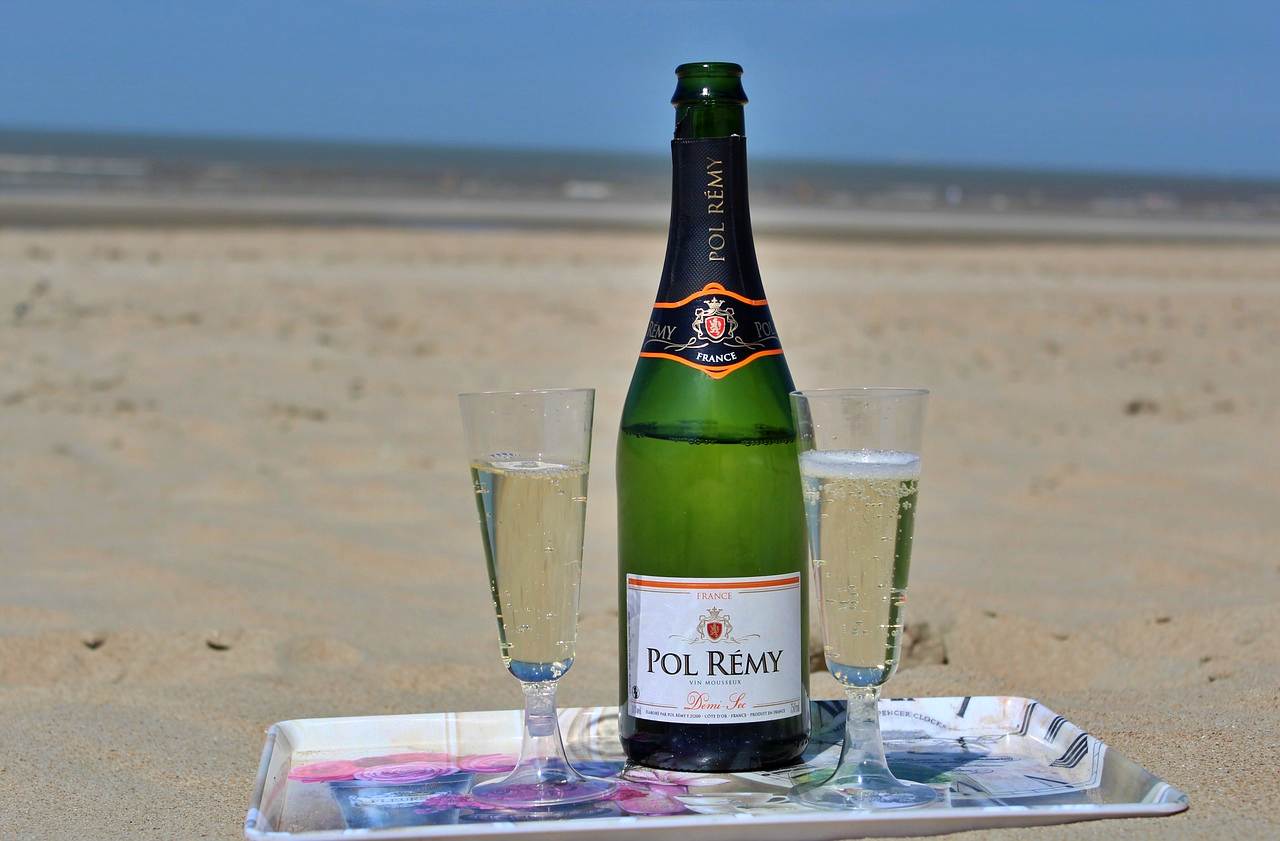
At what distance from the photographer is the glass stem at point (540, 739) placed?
210 centimetres

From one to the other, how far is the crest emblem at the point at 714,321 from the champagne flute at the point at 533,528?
1.15 feet

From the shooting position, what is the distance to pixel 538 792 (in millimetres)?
2059

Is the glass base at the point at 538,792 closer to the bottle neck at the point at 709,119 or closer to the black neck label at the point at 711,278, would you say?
the black neck label at the point at 711,278

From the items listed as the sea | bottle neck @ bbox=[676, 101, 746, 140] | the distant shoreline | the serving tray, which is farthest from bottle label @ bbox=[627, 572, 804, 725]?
the sea

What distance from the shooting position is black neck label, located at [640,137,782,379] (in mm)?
2262

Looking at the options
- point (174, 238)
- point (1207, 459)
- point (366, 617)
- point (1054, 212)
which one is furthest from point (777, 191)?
point (366, 617)

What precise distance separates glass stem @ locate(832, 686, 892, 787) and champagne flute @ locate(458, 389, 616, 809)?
36cm

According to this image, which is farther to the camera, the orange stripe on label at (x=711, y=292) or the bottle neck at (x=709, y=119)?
the orange stripe on label at (x=711, y=292)

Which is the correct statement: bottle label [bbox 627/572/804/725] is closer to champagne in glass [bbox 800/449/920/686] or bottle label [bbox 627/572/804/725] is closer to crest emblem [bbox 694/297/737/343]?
champagne in glass [bbox 800/449/920/686]

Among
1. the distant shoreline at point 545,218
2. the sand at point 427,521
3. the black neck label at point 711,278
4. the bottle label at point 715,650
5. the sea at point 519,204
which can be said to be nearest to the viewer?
the bottle label at point 715,650

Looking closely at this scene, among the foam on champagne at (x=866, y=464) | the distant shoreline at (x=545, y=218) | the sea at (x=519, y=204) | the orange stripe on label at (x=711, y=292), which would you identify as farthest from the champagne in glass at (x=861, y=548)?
the sea at (x=519, y=204)

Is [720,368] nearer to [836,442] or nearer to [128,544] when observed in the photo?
[836,442]

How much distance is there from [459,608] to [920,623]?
4.40ft

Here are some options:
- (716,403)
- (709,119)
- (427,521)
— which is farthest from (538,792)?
(427,521)
